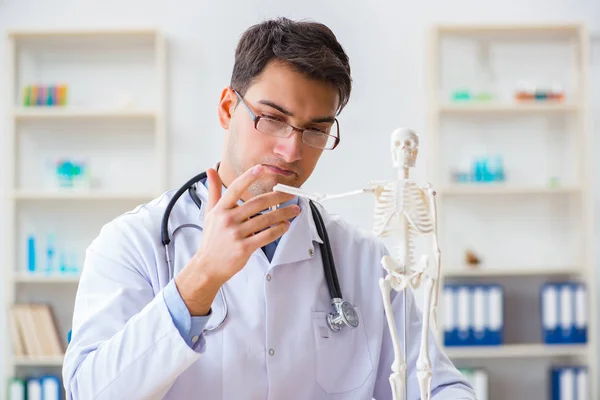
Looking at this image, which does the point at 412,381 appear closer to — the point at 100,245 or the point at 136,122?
the point at 100,245

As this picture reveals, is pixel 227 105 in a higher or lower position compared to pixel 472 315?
higher

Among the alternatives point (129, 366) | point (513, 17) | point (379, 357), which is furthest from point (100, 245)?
point (513, 17)

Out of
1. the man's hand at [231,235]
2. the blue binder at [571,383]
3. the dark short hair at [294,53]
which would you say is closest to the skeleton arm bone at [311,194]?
the man's hand at [231,235]

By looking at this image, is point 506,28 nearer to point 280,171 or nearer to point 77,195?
point 77,195

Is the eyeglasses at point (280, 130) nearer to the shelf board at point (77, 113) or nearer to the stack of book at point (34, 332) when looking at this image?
the shelf board at point (77, 113)

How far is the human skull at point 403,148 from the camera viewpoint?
1.20 meters

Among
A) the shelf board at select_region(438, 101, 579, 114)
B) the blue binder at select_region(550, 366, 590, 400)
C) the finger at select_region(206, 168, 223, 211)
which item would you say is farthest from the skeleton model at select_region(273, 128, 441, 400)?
the blue binder at select_region(550, 366, 590, 400)

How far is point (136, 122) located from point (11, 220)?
2.44 ft

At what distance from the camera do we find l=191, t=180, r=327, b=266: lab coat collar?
59.2 inches

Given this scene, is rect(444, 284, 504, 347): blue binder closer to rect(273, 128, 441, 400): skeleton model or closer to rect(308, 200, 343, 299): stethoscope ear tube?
rect(308, 200, 343, 299): stethoscope ear tube

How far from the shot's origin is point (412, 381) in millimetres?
1521


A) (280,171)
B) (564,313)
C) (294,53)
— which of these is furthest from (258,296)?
(564,313)

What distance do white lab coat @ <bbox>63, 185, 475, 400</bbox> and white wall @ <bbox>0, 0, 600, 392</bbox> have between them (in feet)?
7.03

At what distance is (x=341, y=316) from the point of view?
1.47 metres
